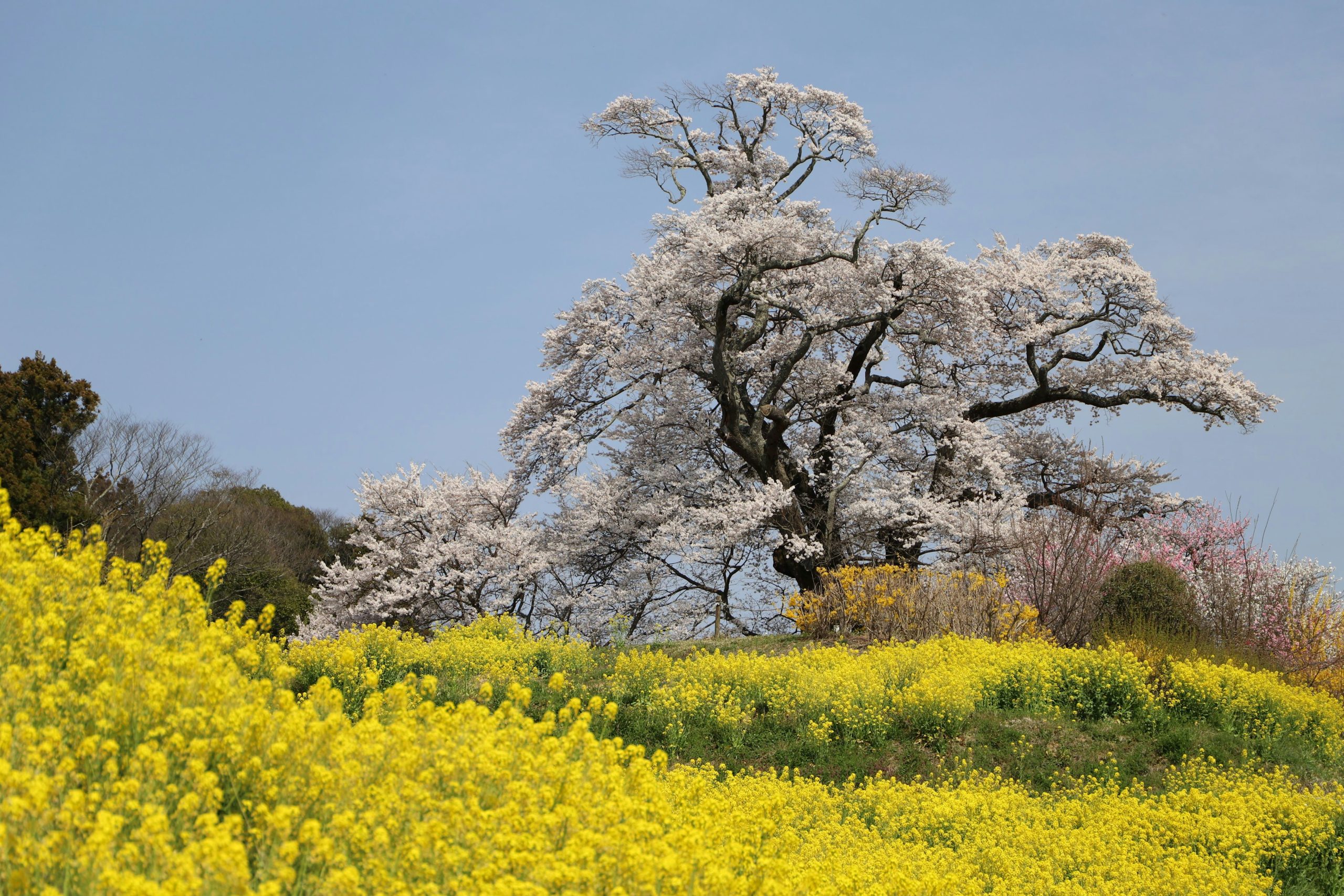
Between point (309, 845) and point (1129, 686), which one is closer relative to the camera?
point (309, 845)

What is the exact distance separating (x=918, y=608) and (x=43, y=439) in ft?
66.7

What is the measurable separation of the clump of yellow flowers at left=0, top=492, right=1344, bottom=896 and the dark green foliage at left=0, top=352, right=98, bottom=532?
59.3 feet

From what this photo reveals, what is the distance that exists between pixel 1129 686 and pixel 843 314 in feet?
30.2

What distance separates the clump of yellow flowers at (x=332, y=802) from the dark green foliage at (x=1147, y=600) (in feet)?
19.8

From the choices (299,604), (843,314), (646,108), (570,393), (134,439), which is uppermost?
(646,108)

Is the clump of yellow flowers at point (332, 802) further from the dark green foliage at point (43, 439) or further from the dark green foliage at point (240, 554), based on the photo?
the dark green foliage at point (43, 439)

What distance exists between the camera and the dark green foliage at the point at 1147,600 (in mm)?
12273

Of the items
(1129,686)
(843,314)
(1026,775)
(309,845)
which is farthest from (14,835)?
(843,314)

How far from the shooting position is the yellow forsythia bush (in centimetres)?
1232

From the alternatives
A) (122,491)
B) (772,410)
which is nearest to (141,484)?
Answer: (122,491)

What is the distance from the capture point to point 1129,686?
9711 millimetres

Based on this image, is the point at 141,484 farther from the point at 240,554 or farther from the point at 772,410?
the point at 772,410

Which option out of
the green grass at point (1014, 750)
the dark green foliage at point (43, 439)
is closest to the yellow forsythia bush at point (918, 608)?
the green grass at point (1014, 750)

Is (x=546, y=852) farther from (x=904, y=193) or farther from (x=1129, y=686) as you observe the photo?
(x=904, y=193)
